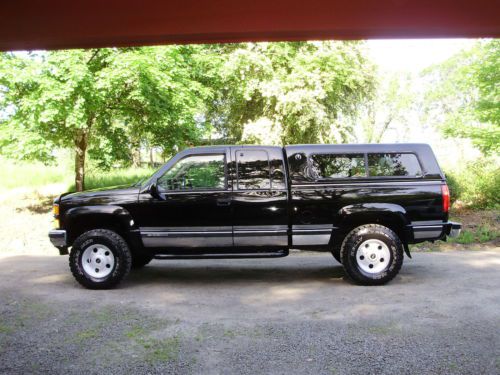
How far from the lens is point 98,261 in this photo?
6824 mm

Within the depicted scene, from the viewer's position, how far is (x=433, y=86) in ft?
130

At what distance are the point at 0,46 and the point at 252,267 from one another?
208 inches

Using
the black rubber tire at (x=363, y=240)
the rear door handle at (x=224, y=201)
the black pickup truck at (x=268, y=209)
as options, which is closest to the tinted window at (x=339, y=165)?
the black pickup truck at (x=268, y=209)

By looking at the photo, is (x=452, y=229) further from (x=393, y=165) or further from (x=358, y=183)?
(x=358, y=183)

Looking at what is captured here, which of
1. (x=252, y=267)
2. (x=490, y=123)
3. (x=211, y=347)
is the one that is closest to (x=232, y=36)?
(x=211, y=347)

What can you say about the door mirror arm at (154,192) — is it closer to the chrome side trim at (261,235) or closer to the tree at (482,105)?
the chrome side trim at (261,235)

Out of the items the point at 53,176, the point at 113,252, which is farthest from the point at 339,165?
the point at 53,176

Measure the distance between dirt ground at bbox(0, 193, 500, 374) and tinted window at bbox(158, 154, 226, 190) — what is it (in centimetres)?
148

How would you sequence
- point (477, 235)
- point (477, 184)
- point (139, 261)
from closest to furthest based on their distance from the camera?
point (139, 261)
point (477, 235)
point (477, 184)

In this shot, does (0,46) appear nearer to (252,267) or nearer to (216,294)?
(216,294)

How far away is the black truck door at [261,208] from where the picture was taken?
6785mm

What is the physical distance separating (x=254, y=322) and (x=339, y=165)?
280 centimetres

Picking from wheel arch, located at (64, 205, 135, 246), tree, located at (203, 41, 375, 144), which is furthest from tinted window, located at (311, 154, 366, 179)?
tree, located at (203, 41, 375, 144)

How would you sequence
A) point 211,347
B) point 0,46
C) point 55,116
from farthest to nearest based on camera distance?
point 55,116 < point 0,46 < point 211,347
